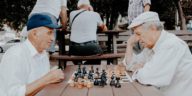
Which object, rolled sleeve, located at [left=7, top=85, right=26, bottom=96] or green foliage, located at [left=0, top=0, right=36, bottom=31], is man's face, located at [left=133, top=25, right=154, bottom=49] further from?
green foliage, located at [left=0, top=0, right=36, bottom=31]

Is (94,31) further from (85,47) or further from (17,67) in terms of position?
(17,67)

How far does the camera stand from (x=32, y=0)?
89.0ft

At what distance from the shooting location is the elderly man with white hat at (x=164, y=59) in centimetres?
388

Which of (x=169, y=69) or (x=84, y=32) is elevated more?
(x=84, y=32)

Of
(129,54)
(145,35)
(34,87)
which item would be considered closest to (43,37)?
(34,87)

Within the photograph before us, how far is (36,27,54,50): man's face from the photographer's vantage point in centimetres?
369

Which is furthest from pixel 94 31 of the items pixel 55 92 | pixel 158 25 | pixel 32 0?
pixel 32 0

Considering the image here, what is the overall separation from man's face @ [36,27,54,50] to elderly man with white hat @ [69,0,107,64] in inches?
192

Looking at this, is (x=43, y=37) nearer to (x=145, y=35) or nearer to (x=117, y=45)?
(x=145, y=35)

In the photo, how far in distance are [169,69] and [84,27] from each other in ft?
16.3

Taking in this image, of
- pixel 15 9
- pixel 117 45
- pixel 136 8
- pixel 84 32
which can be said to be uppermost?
pixel 15 9

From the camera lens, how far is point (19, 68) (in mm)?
3328

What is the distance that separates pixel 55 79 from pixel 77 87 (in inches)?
15.7

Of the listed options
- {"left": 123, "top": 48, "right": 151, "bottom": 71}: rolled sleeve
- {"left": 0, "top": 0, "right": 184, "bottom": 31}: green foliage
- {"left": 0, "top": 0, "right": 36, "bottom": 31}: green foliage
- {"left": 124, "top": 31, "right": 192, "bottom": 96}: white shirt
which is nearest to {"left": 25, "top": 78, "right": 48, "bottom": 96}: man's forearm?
{"left": 124, "top": 31, "right": 192, "bottom": 96}: white shirt
